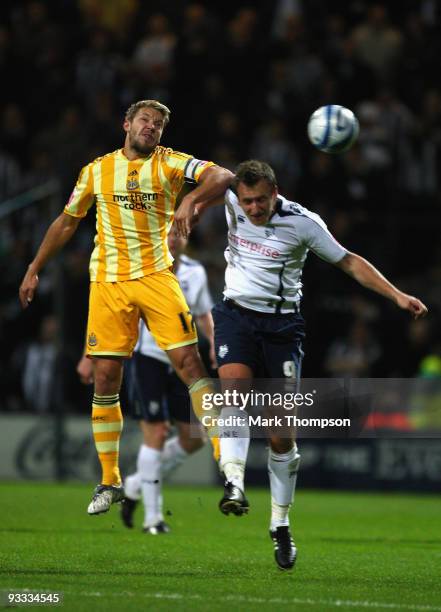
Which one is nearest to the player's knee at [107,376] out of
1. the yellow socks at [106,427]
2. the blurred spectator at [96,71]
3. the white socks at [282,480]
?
the yellow socks at [106,427]

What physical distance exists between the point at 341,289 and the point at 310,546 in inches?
273

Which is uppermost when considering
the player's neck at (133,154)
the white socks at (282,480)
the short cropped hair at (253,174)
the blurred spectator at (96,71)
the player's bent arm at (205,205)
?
the blurred spectator at (96,71)

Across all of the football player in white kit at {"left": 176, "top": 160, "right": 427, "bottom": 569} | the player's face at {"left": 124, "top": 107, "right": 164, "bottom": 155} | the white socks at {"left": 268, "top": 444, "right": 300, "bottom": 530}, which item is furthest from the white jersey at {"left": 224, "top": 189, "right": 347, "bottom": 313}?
the white socks at {"left": 268, "top": 444, "right": 300, "bottom": 530}

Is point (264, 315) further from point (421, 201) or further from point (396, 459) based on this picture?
point (421, 201)

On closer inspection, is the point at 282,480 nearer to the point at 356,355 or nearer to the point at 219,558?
the point at 219,558

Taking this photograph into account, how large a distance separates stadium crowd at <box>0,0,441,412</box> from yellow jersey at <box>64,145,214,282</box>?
259 inches

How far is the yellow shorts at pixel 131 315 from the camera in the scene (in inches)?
331

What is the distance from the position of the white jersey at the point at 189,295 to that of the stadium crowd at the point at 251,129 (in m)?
3.96

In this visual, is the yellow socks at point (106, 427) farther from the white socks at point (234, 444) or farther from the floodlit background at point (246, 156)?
the floodlit background at point (246, 156)

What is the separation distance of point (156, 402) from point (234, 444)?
118 inches

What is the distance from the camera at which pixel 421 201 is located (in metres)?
16.7

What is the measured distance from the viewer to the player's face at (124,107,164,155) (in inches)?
326

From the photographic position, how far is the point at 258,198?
7809 mm

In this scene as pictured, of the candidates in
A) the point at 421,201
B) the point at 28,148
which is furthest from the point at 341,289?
the point at 28,148
